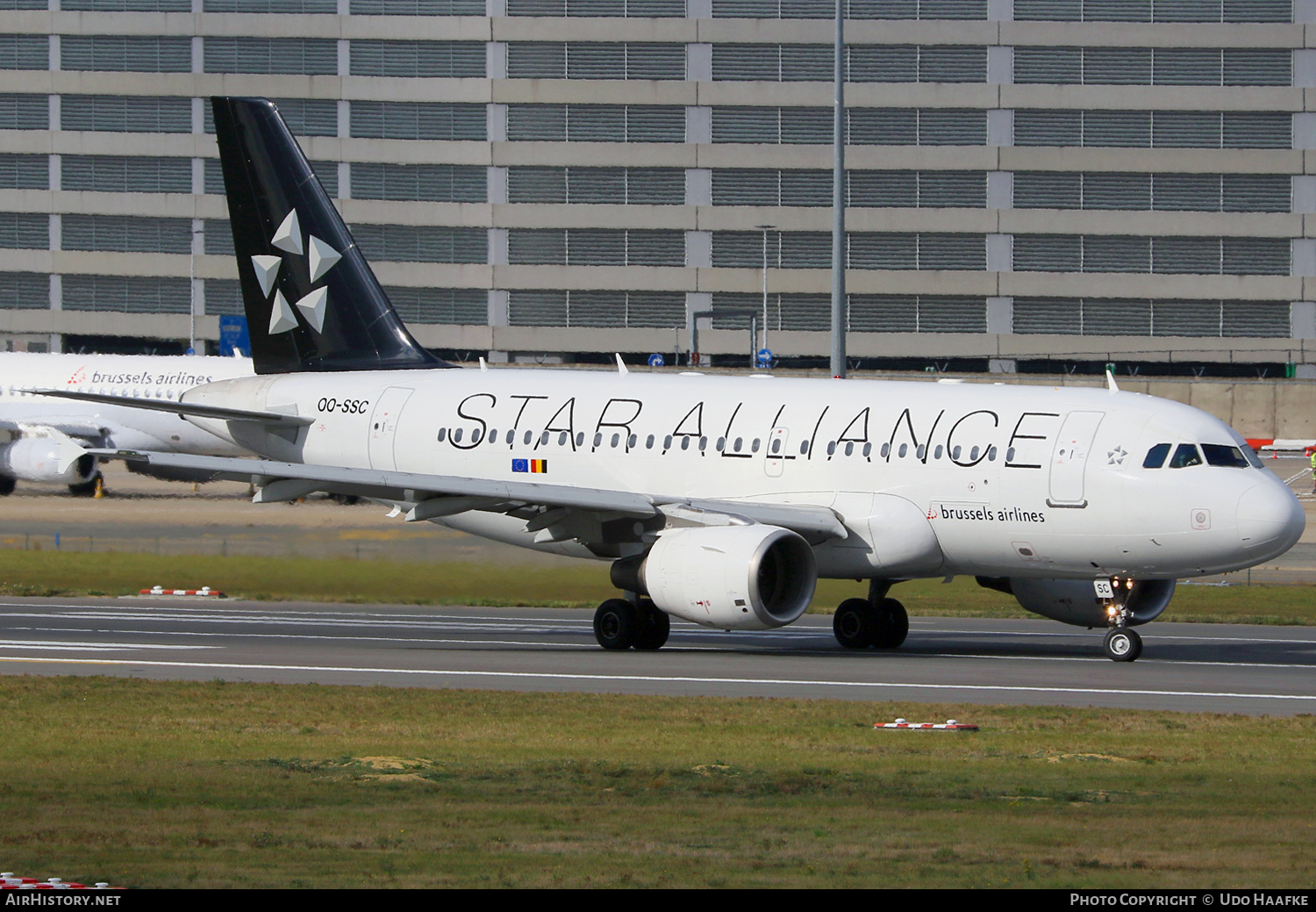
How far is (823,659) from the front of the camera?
A: 26203 mm

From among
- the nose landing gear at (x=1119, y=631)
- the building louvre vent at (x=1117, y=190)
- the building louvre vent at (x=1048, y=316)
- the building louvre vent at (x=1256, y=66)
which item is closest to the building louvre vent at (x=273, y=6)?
the building louvre vent at (x=1048, y=316)

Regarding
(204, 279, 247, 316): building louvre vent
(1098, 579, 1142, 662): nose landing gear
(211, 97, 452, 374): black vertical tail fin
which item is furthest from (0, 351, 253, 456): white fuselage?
(1098, 579, 1142, 662): nose landing gear

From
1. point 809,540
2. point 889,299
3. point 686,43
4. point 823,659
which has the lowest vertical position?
point 823,659

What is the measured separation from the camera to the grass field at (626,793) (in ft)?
36.8

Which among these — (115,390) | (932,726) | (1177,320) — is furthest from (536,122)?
(932,726)

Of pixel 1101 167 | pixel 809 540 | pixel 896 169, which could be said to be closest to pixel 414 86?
pixel 896 169

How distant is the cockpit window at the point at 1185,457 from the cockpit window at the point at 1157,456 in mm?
118

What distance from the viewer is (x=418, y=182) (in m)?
88.8

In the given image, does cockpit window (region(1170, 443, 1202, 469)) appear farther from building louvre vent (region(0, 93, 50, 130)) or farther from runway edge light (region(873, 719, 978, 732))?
building louvre vent (region(0, 93, 50, 130))

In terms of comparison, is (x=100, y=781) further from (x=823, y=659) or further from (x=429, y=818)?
(x=823, y=659)

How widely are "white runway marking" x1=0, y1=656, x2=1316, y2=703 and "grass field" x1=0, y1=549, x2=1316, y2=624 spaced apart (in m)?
8.23

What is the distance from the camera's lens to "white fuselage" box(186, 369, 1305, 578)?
24.5 m

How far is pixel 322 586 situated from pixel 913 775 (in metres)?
20.6

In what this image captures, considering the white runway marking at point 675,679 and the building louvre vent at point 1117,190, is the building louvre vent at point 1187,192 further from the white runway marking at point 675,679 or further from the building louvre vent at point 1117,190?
the white runway marking at point 675,679
